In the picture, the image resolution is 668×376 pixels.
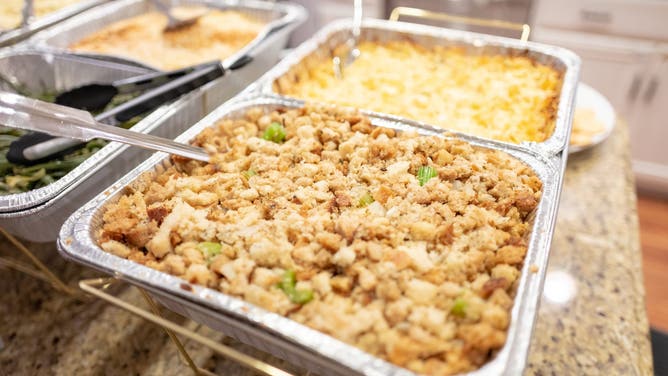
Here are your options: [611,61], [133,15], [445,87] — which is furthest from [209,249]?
[611,61]

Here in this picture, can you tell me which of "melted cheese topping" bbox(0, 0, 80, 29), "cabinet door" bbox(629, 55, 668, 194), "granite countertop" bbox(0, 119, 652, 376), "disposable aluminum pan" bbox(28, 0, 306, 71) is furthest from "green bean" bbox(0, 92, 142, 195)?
"cabinet door" bbox(629, 55, 668, 194)

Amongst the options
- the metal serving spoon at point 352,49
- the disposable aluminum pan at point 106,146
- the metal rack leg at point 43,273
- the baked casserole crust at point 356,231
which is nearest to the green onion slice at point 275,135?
the baked casserole crust at point 356,231

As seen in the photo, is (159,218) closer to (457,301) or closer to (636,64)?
(457,301)

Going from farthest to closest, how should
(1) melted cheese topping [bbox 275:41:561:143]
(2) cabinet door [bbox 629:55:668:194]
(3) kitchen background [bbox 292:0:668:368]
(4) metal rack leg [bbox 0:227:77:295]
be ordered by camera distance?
1. (2) cabinet door [bbox 629:55:668:194]
2. (3) kitchen background [bbox 292:0:668:368]
3. (1) melted cheese topping [bbox 275:41:561:143]
4. (4) metal rack leg [bbox 0:227:77:295]

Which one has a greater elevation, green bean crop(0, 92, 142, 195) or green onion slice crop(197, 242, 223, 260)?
green onion slice crop(197, 242, 223, 260)

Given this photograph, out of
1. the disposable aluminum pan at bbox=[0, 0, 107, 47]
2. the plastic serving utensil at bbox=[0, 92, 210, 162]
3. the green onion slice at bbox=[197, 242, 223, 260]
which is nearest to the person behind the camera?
the green onion slice at bbox=[197, 242, 223, 260]

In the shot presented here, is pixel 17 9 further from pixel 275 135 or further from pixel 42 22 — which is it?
pixel 275 135

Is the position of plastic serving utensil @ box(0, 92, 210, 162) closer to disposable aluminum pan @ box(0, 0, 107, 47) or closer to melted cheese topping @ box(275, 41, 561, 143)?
melted cheese topping @ box(275, 41, 561, 143)
